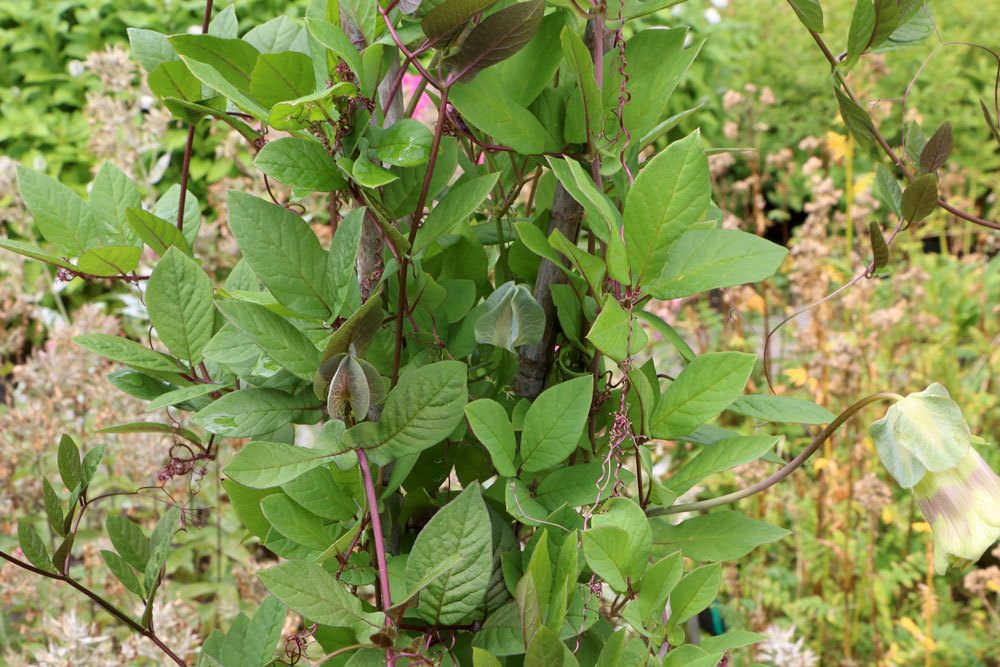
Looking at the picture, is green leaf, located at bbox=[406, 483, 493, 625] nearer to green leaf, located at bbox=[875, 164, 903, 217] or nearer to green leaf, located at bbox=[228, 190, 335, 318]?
green leaf, located at bbox=[228, 190, 335, 318]

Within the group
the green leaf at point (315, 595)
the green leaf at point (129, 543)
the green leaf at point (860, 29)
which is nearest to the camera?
the green leaf at point (315, 595)

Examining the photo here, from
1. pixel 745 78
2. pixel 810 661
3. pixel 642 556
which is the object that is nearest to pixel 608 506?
pixel 642 556

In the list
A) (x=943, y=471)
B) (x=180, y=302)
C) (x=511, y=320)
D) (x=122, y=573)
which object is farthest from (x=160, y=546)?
(x=943, y=471)

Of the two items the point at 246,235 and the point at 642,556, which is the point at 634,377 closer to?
the point at 642,556

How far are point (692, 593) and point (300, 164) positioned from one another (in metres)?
0.25

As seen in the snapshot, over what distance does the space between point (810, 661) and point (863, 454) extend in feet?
2.01

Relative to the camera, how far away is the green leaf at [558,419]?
40cm

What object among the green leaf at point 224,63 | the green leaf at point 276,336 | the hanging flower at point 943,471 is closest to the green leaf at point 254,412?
the green leaf at point 276,336

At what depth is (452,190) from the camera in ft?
1.34

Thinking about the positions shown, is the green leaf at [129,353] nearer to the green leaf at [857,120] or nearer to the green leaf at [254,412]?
the green leaf at [254,412]

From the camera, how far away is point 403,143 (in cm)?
38

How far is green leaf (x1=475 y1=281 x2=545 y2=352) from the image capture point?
1.39ft

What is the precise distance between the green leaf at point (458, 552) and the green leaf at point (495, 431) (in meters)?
0.03

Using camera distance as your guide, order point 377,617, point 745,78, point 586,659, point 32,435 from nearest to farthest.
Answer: point 377,617 → point 586,659 → point 32,435 → point 745,78
